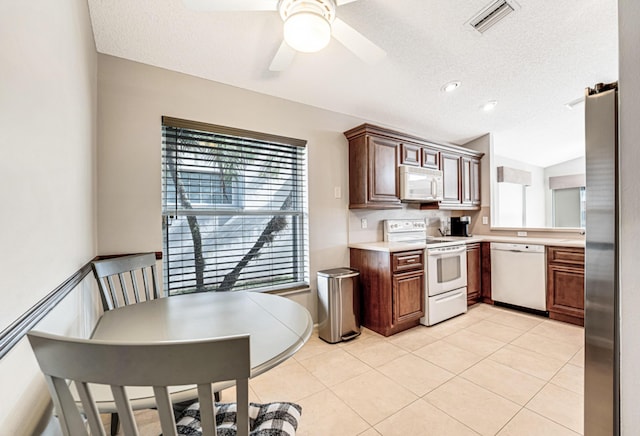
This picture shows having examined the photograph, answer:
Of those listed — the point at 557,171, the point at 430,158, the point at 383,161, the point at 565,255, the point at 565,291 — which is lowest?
the point at 565,291

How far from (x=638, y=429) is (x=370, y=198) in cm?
240

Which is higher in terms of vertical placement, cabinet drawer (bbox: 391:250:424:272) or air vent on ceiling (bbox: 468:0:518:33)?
air vent on ceiling (bbox: 468:0:518:33)

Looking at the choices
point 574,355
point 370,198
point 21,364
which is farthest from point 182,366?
point 574,355

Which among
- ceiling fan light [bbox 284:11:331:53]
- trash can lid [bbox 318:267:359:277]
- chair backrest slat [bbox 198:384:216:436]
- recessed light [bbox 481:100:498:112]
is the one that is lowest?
trash can lid [bbox 318:267:359:277]

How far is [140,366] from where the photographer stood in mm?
504

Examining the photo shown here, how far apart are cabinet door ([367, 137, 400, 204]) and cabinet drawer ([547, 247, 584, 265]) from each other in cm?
186

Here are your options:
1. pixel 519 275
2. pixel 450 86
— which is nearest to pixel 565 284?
pixel 519 275

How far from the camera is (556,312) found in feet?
10.3

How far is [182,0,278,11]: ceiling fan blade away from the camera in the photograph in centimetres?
135

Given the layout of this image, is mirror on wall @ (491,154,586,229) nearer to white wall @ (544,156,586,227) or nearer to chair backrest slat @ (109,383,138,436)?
white wall @ (544,156,586,227)

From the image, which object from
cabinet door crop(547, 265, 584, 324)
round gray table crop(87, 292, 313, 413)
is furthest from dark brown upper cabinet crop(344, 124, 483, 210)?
round gray table crop(87, 292, 313, 413)

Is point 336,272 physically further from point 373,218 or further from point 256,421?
point 256,421

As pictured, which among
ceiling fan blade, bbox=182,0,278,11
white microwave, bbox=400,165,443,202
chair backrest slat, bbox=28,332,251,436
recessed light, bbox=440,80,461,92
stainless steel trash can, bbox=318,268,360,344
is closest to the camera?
chair backrest slat, bbox=28,332,251,436

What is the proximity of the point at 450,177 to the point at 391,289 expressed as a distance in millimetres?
2030
